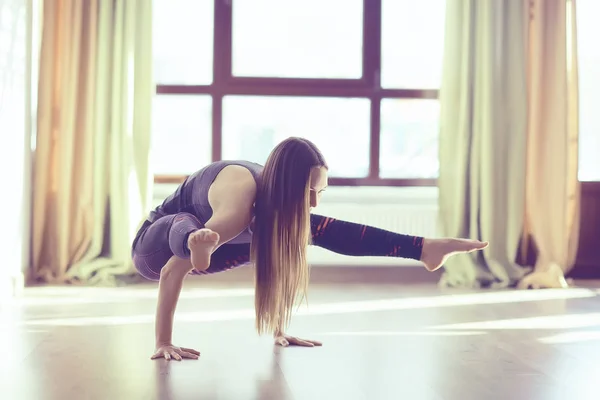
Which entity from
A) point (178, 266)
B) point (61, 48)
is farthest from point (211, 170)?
point (61, 48)

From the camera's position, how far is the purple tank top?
2.04 m

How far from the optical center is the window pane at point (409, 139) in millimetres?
4305

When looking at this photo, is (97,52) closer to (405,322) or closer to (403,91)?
(403,91)

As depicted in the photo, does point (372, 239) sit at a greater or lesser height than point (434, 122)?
lesser

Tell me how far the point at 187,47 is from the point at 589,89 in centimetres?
235

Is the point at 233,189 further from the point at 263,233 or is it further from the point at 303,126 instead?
the point at 303,126

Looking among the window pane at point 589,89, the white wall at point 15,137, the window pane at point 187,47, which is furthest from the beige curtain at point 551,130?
the white wall at point 15,137

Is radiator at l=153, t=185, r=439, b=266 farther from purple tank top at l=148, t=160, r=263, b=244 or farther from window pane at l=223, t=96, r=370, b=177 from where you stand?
purple tank top at l=148, t=160, r=263, b=244

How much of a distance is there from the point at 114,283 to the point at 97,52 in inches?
47.5

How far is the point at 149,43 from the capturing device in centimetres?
394

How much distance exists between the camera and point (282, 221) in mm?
1968

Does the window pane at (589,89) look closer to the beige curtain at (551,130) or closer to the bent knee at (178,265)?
the beige curtain at (551,130)

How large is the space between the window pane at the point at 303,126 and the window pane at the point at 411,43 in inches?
10.4

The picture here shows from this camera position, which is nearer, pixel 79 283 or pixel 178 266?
pixel 178 266
